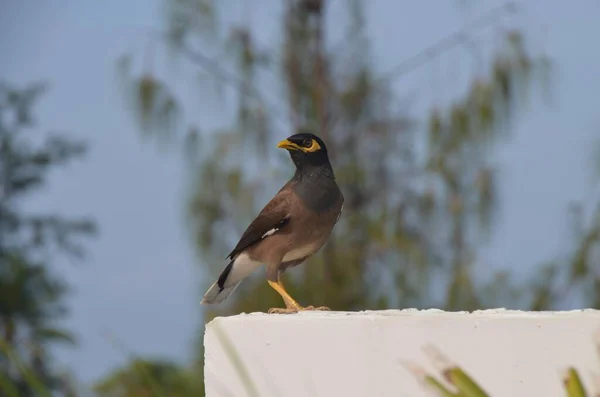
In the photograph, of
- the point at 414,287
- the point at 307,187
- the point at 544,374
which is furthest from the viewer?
the point at 414,287

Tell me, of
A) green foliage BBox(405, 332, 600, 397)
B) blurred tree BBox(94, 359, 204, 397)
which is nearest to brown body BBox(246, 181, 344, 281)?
green foliage BBox(405, 332, 600, 397)

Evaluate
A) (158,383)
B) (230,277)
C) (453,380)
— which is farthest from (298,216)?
(158,383)

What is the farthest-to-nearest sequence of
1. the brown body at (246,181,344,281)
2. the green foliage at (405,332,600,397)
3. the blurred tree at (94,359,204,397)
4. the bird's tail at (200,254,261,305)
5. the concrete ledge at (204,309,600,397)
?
the blurred tree at (94,359,204,397), the bird's tail at (200,254,261,305), the brown body at (246,181,344,281), the concrete ledge at (204,309,600,397), the green foliage at (405,332,600,397)

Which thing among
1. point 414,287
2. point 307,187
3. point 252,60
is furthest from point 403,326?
point 252,60

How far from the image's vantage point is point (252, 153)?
6246 mm

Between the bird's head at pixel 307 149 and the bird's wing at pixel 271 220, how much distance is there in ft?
0.39

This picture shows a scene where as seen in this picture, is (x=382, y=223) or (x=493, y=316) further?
(x=382, y=223)

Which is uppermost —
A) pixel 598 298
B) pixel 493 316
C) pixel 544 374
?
pixel 493 316

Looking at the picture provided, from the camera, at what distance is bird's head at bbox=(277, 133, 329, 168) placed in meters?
3.09

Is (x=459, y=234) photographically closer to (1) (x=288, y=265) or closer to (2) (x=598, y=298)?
(2) (x=598, y=298)

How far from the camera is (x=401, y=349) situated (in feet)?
7.63

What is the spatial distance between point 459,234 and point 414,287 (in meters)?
0.49

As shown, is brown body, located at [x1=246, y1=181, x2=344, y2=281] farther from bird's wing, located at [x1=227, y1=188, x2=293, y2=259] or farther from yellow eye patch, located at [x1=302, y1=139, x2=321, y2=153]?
yellow eye patch, located at [x1=302, y1=139, x2=321, y2=153]

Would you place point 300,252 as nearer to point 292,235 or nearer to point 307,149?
point 292,235
